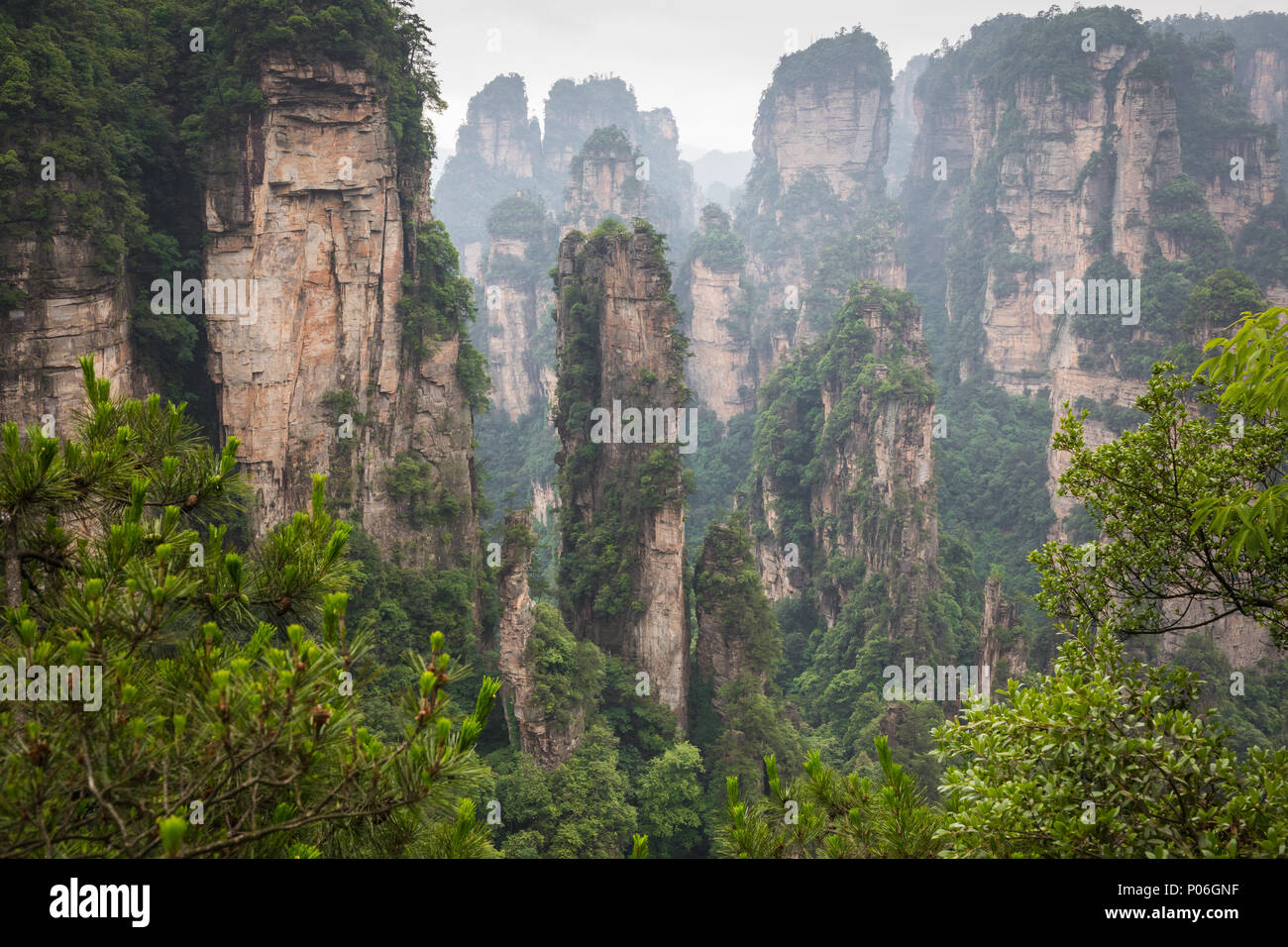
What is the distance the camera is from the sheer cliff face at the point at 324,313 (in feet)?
65.5

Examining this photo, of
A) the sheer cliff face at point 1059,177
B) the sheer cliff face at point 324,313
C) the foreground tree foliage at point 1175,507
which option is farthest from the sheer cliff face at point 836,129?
the foreground tree foliage at point 1175,507

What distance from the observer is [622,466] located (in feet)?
86.8

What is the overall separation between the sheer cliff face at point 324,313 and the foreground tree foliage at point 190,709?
51.0 feet

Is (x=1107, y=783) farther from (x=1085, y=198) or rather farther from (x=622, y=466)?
(x=1085, y=198)

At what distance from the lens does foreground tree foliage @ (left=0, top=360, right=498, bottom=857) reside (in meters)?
3.43

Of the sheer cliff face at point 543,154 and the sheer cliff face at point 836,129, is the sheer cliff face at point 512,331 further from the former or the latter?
the sheer cliff face at point 836,129

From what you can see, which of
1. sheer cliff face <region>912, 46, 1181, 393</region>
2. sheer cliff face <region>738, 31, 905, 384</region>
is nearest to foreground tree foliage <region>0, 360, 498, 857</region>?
sheer cliff face <region>912, 46, 1181, 393</region>

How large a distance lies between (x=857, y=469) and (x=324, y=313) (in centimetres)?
2380

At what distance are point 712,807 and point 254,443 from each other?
1501cm

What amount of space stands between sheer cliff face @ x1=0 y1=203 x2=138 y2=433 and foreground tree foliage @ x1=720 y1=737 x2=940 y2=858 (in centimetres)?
1547

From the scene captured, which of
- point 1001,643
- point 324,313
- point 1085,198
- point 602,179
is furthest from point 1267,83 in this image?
point 324,313

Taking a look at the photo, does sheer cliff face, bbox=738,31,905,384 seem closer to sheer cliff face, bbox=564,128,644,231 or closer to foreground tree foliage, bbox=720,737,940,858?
sheer cliff face, bbox=564,128,644,231

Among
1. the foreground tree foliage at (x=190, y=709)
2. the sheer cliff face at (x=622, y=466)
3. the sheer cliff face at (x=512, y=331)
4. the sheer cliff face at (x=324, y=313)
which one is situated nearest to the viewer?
the foreground tree foliage at (x=190, y=709)
